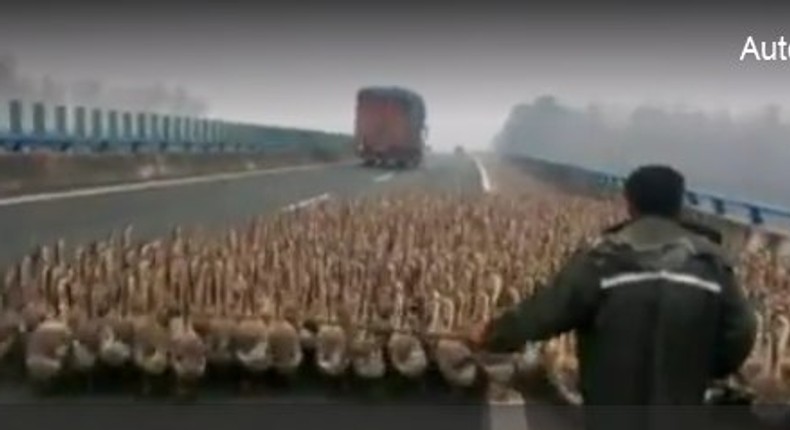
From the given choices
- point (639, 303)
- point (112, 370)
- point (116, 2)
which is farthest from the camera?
point (112, 370)

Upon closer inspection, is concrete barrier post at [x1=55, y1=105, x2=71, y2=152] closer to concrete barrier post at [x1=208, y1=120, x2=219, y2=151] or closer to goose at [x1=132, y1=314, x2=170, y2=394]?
concrete barrier post at [x1=208, y1=120, x2=219, y2=151]

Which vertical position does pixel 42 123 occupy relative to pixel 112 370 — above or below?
above

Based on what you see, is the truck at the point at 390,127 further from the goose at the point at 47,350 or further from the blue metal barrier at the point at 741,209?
the goose at the point at 47,350

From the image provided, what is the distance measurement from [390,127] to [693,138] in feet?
2.67

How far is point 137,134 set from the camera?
3.10 m

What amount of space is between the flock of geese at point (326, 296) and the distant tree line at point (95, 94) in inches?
14.3

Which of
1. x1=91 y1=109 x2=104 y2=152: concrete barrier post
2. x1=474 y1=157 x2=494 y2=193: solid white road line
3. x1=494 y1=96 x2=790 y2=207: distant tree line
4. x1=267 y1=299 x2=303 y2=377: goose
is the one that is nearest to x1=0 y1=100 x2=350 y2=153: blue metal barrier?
x1=91 y1=109 x2=104 y2=152: concrete barrier post

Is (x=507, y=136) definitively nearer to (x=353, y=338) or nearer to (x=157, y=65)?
(x=353, y=338)

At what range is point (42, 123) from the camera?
2.99 meters

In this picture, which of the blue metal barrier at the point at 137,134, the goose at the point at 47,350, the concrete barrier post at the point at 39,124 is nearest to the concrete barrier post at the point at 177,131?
the blue metal barrier at the point at 137,134

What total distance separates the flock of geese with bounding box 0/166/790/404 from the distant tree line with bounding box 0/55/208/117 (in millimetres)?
364

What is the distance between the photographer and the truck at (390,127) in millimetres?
2900

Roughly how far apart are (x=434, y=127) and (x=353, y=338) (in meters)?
0.66

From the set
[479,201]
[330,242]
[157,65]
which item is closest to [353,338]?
[330,242]
